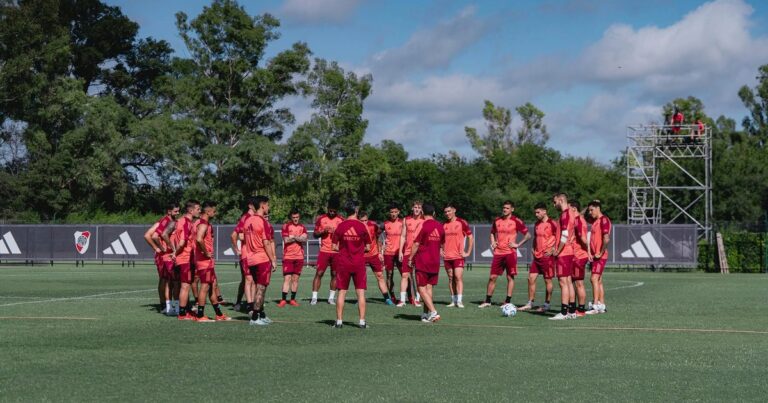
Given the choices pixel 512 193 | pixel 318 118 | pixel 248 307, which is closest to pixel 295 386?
pixel 248 307

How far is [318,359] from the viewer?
455 inches

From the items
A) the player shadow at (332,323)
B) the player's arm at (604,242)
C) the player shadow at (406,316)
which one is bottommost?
the player shadow at (332,323)

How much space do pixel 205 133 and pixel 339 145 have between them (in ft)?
38.6

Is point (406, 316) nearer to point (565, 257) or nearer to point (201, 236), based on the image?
point (565, 257)

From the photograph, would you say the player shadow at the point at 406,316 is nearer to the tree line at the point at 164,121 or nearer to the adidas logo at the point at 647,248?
the adidas logo at the point at 647,248

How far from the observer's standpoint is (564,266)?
1770 centimetres

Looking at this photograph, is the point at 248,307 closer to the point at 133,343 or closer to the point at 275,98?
the point at 133,343

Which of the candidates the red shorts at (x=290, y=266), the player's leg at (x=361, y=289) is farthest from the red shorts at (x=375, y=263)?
the player's leg at (x=361, y=289)

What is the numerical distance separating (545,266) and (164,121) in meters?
49.7

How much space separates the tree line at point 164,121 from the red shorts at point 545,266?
4348cm

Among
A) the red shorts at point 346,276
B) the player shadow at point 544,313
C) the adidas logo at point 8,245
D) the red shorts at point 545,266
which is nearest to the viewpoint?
the red shorts at point 346,276

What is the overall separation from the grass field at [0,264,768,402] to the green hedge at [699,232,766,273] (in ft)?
88.8

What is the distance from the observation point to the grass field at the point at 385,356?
364 inches

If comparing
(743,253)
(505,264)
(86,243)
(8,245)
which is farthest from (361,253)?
(8,245)
